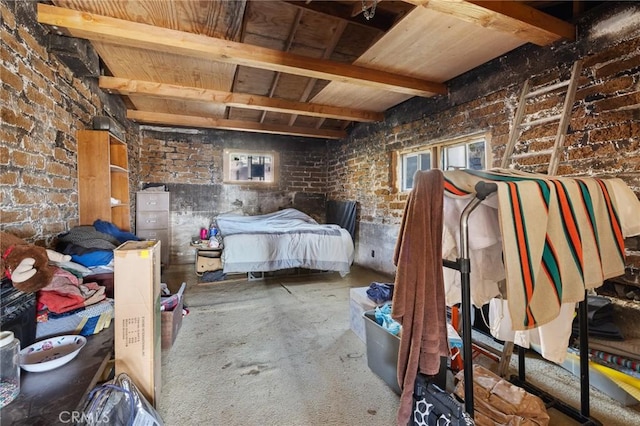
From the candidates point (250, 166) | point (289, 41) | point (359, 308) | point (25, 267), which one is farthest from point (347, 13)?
point (250, 166)

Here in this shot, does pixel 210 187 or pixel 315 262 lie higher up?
pixel 210 187

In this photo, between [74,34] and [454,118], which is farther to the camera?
[454,118]

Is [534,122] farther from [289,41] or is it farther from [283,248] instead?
[283,248]

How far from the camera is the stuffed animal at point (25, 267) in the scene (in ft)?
3.98

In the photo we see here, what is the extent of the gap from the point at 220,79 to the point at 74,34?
135 cm

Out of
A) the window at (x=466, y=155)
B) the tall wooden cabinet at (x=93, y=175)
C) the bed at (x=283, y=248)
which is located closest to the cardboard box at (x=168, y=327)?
the tall wooden cabinet at (x=93, y=175)

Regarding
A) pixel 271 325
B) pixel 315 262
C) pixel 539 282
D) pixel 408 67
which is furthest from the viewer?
pixel 315 262

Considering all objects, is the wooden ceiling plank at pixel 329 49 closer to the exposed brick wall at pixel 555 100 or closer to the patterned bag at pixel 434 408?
the exposed brick wall at pixel 555 100

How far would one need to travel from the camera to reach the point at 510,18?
1765 mm

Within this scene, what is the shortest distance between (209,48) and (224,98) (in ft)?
4.29

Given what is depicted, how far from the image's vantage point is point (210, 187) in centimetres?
533

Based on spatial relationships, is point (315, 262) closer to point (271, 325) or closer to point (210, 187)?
point (271, 325)

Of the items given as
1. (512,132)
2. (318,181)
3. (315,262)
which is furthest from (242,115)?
(512,132)

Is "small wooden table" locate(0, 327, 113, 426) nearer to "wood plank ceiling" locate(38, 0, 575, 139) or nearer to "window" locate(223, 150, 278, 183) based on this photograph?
"wood plank ceiling" locate(38, 0, 575, 139)
